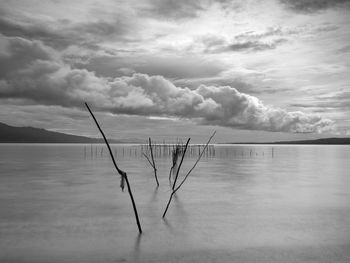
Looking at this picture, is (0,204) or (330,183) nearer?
(0,204)

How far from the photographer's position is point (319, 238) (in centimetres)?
816

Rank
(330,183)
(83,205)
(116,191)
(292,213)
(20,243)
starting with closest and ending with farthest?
(20,243) < (292,213) < (83,205) < (116,191) < (330,183)

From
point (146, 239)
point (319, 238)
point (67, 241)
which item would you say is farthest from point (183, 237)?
point (319, 238)

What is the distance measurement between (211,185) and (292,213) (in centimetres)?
713

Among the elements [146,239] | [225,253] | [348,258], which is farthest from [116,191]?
[348,258]

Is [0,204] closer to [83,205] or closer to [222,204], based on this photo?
[83,205]

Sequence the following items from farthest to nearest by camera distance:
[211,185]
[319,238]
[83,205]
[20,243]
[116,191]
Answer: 1. [211,185]
2. [116,191]
3. [83,205]
4. [319,238]
5. [20,243]

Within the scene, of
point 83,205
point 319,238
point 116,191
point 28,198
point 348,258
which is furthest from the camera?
point 116,191

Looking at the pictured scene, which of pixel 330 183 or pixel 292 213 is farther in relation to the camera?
pixel 330 183

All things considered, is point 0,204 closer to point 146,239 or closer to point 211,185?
point 146,239

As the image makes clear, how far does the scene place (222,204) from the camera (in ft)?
41.1

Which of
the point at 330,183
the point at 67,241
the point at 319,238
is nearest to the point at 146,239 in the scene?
the point at 67,241

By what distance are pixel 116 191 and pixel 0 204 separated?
5032 millimetres

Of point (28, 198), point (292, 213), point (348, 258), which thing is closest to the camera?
point (348, 258)
